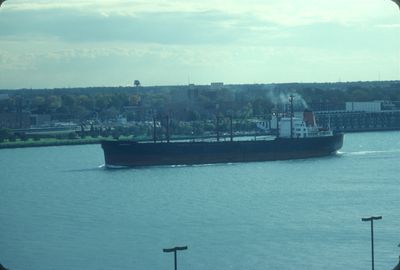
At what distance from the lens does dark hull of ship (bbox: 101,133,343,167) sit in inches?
751

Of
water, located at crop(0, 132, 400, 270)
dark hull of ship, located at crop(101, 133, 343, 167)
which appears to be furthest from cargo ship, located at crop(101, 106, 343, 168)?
water, located at crop(0, 132, 400, 270)

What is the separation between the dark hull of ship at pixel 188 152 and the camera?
1908 cm

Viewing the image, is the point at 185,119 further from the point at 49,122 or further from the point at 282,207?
the point at 282,207

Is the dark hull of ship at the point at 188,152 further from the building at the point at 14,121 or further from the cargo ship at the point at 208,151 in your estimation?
the building at the point at 14,121

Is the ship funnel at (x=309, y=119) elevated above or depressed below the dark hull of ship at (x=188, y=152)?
above

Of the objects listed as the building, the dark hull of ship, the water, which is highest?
the building

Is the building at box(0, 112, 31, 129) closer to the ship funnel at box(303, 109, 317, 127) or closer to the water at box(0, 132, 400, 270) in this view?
the ship funnel at box(303, 109, 317, 127)

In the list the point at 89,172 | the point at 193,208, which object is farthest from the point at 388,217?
the point at 89,172

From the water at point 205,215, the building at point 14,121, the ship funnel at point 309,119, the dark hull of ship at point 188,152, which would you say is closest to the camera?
the water at point 205,215

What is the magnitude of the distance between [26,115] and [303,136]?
13.7 meters

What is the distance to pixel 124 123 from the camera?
108ft

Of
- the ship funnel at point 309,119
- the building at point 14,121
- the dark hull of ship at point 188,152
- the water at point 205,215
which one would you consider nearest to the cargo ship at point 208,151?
the dark hull of ship at point 188,152

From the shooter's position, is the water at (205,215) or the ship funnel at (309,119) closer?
the water at (205,215)

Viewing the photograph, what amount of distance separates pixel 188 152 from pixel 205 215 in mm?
6980
